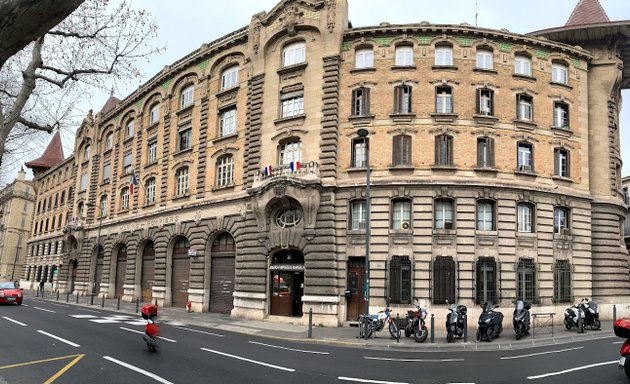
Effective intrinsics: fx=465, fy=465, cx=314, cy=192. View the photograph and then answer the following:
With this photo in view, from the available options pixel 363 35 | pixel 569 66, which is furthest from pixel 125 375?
pixel 569 66

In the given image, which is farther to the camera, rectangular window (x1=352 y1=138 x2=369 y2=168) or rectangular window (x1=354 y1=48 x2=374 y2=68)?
rectangular window (x1=354 y1=48 x2=374 y2=68)

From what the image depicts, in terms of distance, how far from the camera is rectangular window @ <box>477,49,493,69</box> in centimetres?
2503

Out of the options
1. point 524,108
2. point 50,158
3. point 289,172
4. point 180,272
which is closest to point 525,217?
point 524,108

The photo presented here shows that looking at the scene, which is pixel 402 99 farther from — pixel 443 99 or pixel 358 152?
pixel 358 152

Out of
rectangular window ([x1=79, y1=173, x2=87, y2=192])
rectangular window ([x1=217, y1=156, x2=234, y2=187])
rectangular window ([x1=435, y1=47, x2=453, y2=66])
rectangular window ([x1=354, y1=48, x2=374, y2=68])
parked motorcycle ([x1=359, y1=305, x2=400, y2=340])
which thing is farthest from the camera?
rectangular window ([x1=79, y1=173, x2=87, y2=192])

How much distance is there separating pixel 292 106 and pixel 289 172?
4133 millimetres

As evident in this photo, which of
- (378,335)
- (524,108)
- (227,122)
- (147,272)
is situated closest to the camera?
(378,335)

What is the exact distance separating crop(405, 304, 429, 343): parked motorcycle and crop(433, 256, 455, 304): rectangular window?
4430 millimetres

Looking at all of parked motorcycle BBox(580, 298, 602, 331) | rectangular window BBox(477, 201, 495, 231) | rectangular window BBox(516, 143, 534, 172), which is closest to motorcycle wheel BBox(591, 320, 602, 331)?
parked motorcycle BBox(580, 298, 602, 331)

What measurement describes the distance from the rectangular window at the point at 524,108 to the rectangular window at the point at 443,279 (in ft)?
29.5

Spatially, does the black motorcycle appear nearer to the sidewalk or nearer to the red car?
the sidewalk

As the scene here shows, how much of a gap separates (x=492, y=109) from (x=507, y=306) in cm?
1009

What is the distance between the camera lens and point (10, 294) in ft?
97.4

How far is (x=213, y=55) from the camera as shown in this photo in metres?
31.0
